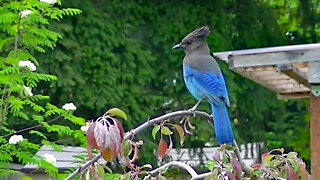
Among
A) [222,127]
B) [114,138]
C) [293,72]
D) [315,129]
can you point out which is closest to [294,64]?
[293,72]

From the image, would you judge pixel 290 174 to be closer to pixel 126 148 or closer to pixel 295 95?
pixel 126 148

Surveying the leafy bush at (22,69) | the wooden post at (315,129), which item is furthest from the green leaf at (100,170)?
the wooden post at (315,129)

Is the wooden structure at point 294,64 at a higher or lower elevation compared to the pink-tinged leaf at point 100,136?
higher

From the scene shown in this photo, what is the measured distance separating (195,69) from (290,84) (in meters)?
3.00

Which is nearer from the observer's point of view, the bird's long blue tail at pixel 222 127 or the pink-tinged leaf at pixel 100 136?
the pink-tinged leaf at pixel 100 136

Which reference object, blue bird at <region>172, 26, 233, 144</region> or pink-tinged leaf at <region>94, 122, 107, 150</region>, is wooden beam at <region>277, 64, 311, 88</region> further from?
pink-tinged leaf at <region>94, 122, 107, 150</region>

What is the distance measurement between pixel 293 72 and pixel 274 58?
0.21 m

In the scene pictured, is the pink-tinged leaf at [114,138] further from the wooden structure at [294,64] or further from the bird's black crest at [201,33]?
the wooden structure at [294,64]

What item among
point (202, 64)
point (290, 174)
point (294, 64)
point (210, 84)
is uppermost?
point (294, 64)

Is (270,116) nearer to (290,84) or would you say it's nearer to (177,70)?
(177,70)

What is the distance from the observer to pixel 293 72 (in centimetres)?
538

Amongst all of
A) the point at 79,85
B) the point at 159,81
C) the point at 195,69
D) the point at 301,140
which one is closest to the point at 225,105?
the point at 195,69

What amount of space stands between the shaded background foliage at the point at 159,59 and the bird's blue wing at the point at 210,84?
10.8 ft

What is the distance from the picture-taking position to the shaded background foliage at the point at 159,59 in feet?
23.7
